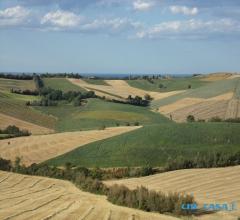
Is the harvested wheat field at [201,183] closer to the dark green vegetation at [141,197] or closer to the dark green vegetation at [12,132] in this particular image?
the dark green vegetation at [141,197]

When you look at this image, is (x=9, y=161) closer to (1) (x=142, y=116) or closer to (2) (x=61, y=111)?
(1) (x=142, y=116)

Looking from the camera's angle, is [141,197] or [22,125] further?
[22,125]

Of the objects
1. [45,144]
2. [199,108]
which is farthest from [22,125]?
[199,108]

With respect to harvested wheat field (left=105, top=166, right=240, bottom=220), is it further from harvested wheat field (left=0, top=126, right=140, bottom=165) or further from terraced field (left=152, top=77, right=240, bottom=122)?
terraced field (left=152, top=77, right=240, bottom=122)

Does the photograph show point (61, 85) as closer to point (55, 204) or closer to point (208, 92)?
point (208, 92)

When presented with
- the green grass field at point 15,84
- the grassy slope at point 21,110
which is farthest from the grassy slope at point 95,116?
the green grass field at point 15,84

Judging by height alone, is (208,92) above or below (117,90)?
above

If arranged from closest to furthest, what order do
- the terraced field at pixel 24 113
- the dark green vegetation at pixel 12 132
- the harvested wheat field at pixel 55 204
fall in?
1. the harvested wheat field at pixel 55 204
2. the dark green vegetation at pixel 12 132
3. the terraced field at pixel 24 113
